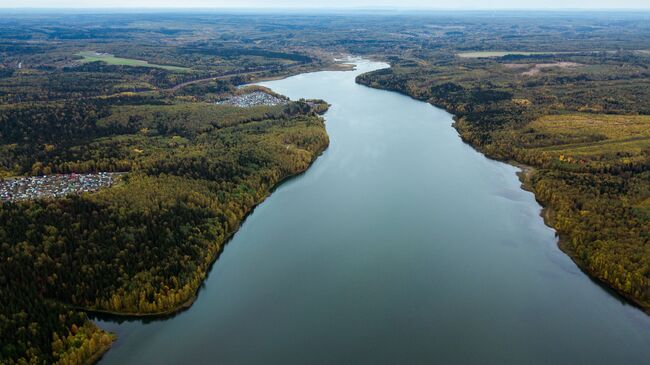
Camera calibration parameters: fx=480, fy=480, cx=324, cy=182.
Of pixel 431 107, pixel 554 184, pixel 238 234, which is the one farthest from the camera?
pixel 431 107

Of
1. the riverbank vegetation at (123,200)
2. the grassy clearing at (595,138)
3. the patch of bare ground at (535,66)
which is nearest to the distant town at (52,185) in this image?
the riverbank vegetation at (123,200)

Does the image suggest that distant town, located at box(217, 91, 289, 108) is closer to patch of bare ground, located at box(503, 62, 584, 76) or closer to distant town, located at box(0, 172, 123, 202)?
distant town, located at box(0, 172, 123, 202)

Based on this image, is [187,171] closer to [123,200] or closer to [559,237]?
[123,200]

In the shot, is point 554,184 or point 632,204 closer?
point 632,204

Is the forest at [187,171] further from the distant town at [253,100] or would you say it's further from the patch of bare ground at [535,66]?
the patch of bare ground at [535,66]

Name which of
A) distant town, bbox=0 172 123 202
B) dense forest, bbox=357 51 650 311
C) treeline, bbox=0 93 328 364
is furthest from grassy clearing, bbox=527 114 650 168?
distant town, bbox=0 172 123 202

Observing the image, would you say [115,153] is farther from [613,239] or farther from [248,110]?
[613,239]

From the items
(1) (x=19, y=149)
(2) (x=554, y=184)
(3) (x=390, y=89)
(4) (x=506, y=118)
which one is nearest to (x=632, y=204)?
(2) (x=554, y=184)

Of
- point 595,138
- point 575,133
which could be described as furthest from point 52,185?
point 595,138
